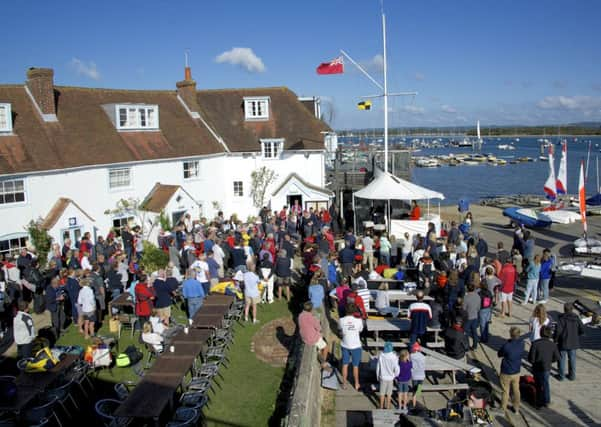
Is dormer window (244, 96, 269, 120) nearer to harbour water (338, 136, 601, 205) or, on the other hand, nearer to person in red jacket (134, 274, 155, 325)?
person in red jacket (134, 274, 155, 325)

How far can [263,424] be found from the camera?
889 cm

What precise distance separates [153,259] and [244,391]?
796cm

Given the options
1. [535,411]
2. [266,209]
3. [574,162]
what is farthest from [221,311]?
[574,162]

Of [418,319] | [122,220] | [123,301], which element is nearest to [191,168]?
[122,220]

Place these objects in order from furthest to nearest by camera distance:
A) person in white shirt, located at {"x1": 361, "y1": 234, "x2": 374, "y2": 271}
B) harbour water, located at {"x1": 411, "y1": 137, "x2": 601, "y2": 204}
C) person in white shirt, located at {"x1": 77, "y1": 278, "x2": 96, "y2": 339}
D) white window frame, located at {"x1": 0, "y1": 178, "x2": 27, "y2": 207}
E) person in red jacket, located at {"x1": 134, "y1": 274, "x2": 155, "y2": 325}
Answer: harbour water, located at {"x1": 411, "y1": 137, "x2": 601, "y2": 204}, white window frame, located at {"x1": 0, "y1": 178, "x2": 27, "y2": 207}, person in white shirt, located at {"x1": 361, "y1": 234, "x2": 374, "y2": 271}, person in white shirt, located at {"x1": 77, "y1": 278, "x2": 96, "y2": 339}, person in red jacket, located at {"x1": 134, "y1": 274, "x2": 155, "y2": 325}

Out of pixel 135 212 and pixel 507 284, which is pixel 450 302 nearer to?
pixel 507 284

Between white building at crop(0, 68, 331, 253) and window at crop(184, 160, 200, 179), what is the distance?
0.05 meters

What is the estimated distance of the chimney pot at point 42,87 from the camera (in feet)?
69.4

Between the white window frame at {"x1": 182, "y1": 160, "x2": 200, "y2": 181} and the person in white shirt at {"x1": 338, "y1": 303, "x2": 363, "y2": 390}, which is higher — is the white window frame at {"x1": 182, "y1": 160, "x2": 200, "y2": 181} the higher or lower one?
the higher one

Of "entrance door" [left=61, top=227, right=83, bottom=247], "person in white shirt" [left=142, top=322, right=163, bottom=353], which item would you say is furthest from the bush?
"person in white shirt" [left=142, top=322, right=163, bottom=353]

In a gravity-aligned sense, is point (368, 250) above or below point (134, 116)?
below

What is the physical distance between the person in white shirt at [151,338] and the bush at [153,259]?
589 cm

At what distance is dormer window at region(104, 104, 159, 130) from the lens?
2392cm

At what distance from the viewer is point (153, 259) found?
1667 cm
